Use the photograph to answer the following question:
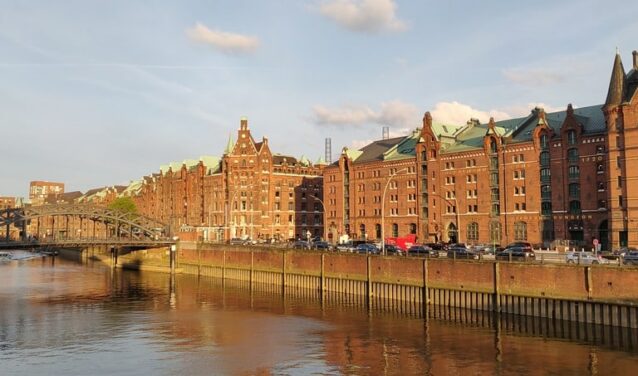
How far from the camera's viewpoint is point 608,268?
171 ft

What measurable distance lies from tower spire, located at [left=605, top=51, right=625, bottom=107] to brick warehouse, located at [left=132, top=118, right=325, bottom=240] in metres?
71.6

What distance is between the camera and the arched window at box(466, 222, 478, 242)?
107250 millimetres

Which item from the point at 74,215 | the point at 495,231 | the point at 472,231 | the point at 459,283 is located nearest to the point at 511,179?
the point at 495,231

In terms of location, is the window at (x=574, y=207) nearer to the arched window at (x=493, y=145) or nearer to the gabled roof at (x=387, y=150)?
the arched window at (x=493, y=145)

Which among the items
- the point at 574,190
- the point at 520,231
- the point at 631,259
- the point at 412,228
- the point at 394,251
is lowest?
the point at 631,259

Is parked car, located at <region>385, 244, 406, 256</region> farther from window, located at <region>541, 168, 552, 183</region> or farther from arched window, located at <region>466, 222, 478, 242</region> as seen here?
window, located at <region>541, 168, 552, 183</region>

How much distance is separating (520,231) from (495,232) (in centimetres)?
467

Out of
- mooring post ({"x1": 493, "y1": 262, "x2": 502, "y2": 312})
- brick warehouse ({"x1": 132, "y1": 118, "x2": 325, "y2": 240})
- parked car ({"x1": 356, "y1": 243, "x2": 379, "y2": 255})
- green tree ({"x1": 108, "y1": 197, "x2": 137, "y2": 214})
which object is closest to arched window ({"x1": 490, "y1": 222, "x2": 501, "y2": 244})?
parked car ({"x1": 356, "y1": 243, "x2": 379, "y2": 255})

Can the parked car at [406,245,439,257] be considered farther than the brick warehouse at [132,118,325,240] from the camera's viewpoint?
No

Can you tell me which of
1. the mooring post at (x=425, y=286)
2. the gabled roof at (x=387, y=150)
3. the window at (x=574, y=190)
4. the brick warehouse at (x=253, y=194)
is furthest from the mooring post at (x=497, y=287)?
the brick warehouse at (x=253, y=194)

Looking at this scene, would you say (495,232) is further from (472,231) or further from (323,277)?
(323,277)

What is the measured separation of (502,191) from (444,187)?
12965 millimetres

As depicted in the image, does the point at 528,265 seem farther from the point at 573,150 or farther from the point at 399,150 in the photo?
the point at 399,150

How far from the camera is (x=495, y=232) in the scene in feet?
340
